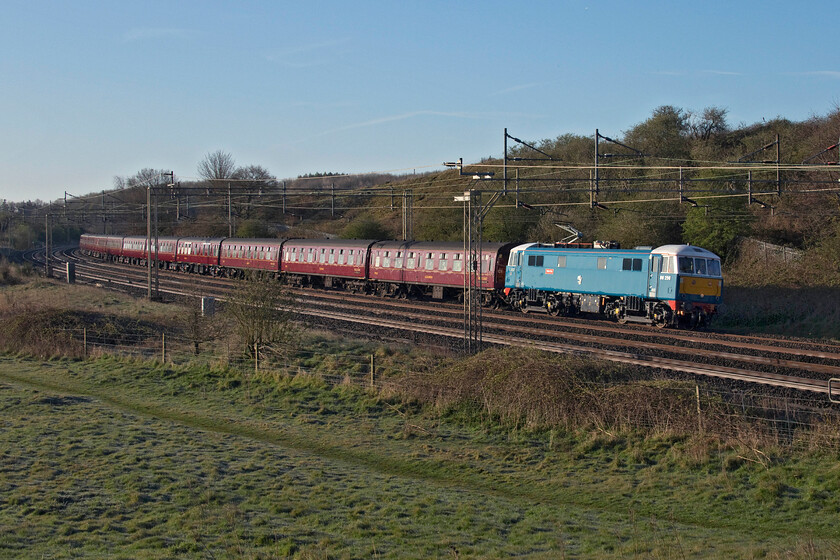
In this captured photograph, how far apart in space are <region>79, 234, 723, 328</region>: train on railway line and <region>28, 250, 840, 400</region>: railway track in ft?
3.79

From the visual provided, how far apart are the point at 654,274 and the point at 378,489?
19.8 metres

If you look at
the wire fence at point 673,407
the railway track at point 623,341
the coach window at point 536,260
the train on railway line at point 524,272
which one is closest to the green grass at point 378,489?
the wire fence at point 673,407

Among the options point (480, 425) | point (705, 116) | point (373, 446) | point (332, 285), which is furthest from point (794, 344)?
point (705, 116)

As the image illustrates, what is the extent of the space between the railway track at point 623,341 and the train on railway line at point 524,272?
115 centimetres

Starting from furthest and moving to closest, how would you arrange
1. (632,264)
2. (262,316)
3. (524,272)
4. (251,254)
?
(251,254), (524,272), (632,264), (262,316)

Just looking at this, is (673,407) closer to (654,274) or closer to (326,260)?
(654,274)

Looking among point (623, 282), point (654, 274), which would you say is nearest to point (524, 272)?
point (623, 282)

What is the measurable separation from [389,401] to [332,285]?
30.6 meters

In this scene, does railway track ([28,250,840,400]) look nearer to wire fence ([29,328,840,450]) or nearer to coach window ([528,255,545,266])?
wire fence ([29,328,840,450])

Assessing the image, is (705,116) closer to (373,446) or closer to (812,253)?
(812,253)

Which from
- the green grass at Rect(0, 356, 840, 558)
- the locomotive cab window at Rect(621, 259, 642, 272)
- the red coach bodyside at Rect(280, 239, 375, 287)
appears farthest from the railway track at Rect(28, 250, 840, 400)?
the green grass at Rect(0, 356, 840, 558)

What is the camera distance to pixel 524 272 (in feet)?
114

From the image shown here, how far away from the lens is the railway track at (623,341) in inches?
773

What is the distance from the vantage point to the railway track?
19625 millimetres
